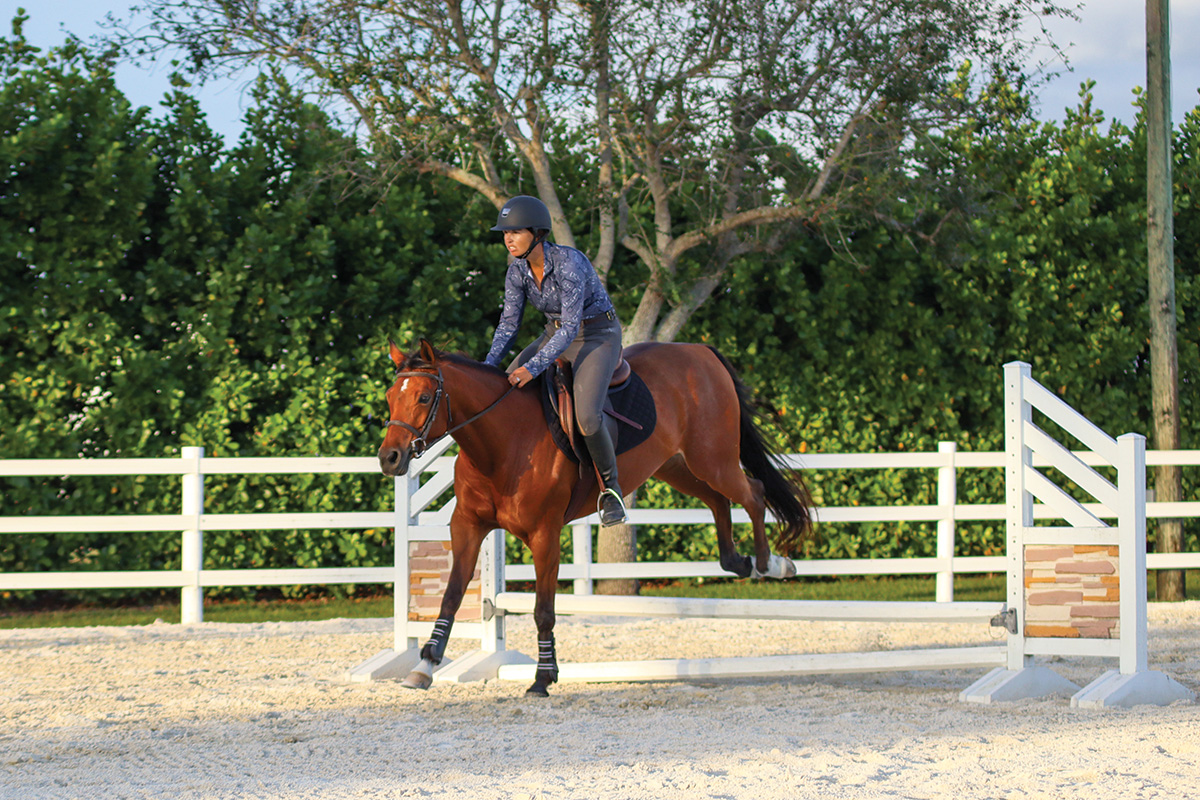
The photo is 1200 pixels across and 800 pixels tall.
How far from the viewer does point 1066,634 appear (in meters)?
5.12

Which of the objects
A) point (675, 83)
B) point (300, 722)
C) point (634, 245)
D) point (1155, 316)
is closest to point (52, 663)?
point (300, 722)

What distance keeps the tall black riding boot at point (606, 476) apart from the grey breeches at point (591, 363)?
48mm

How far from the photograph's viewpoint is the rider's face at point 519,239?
4.84 meters

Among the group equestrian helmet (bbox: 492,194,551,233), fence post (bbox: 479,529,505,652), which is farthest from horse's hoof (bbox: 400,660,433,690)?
equestrian helmet (bbox: 492,194,551,233)

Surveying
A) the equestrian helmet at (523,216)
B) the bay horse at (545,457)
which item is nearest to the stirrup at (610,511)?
the bay horse at (545,457)

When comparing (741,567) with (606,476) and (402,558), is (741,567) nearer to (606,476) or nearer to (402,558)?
(606,476)

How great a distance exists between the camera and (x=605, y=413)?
5.08 meters

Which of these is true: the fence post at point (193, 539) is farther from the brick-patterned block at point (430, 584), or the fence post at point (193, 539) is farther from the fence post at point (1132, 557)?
the fence post at point (1132, 557)

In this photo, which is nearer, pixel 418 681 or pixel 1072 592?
pixel 418 681

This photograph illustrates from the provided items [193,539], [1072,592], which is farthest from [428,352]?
[193,539]

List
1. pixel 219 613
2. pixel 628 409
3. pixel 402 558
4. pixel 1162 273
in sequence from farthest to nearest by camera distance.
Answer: pixel 1162 273 < pixel 219 613 < pixel 402 558 < pixel 628 409

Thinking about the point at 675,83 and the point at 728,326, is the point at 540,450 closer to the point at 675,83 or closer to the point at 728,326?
the point at 675,83

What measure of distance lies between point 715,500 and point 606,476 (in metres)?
1.12

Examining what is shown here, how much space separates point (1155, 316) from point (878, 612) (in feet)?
A: 18.4
